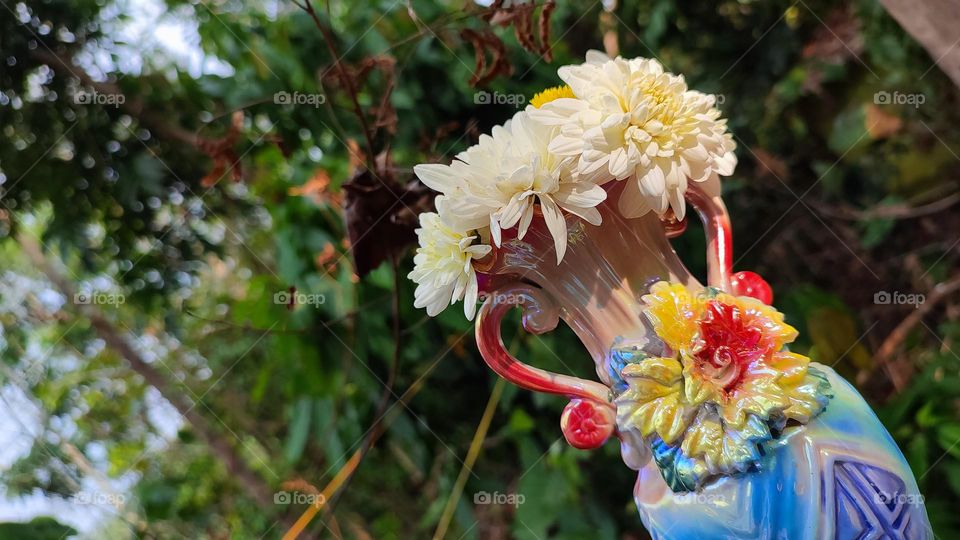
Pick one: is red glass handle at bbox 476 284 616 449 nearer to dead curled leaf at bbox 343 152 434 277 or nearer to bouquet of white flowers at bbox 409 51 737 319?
bouquet of white flowers at bbox 409 51 737 319

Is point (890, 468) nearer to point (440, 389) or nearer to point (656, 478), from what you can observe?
point (656, 478)

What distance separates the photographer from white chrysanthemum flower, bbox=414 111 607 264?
589mm

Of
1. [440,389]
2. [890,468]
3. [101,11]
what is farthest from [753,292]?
[101,11]

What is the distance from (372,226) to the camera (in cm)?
94

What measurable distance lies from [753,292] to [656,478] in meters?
0.18

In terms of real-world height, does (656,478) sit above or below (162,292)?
below

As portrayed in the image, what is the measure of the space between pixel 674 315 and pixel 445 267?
175 mm

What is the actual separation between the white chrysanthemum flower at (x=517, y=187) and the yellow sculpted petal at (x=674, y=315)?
8cm

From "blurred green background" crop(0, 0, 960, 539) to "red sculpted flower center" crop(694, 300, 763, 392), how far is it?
1.22ft

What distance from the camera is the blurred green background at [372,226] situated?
4.39 feet

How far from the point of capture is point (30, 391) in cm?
195

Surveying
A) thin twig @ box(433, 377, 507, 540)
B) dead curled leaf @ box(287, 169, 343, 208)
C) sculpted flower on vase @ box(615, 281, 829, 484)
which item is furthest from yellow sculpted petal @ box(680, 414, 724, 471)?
thin twig @ box(433, 377, 507, 540)

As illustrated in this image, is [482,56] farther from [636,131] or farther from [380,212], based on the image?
[636,131]

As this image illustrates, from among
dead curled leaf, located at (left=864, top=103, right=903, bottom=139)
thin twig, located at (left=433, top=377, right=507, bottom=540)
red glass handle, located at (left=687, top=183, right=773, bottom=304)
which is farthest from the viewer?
dead curled leaf, located at (left=864, top=103, right=903, bottom=139)
